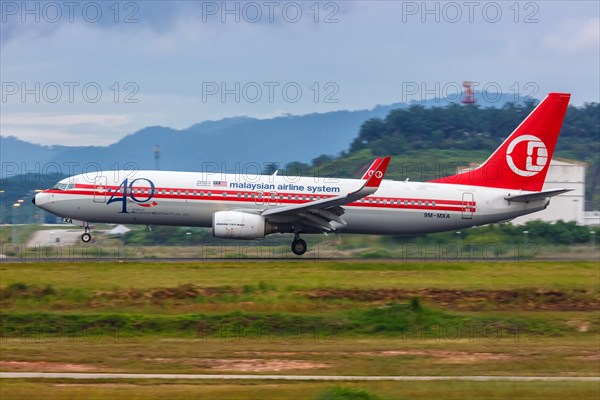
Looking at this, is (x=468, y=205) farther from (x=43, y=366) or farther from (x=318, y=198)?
(x=43, y=366)

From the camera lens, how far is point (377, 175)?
34875 millimetres

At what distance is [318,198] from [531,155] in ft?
31.8

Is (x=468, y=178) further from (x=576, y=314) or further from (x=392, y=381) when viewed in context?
(x=392, y=381)

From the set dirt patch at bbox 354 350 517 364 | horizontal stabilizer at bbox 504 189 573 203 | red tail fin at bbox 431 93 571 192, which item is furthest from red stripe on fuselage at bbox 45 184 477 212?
dirt patch at bbox 354 350 517 364

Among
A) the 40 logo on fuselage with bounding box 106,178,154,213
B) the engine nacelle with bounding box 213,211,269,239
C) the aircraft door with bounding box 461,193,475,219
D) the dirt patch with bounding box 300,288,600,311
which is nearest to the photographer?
the dirt patch with bounding box 300,288,600,311

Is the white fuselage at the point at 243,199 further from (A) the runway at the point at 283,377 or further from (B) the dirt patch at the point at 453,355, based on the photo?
(A) the runway at the point at 283,377

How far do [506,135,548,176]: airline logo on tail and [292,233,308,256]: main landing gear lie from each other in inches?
381

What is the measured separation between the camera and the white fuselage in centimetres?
3675

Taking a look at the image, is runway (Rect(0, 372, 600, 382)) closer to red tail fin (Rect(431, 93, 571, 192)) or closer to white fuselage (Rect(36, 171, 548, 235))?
white fuselage (Rect(36, 171, 548, 235))

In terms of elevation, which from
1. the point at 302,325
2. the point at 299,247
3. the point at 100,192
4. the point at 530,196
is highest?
the point at 100,192

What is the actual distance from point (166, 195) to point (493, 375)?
19.9 m

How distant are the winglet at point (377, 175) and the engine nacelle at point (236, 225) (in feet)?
15.2

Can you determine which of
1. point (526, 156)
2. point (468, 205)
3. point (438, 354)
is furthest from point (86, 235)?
point (438, 354)

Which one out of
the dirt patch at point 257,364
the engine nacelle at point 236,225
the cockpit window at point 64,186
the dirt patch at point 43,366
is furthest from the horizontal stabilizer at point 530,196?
the dirt patch at point 43,366
